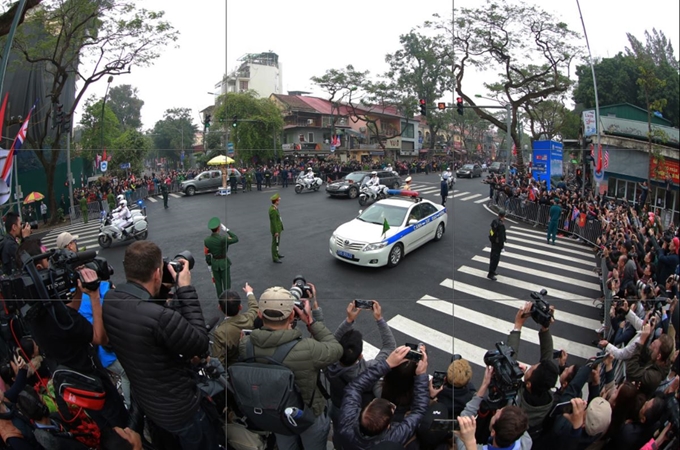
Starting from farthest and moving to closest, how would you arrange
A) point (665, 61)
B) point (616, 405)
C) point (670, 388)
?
point (665, 61)
point (616, 405)
point (670, 388)

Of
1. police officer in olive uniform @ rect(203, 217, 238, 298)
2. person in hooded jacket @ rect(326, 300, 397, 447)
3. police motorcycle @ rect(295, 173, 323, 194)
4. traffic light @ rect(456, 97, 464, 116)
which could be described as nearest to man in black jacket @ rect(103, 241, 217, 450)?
person in hooded jacket @ rect(326, 300, 397, 447)

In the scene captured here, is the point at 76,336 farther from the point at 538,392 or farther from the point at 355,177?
the point at 538,392

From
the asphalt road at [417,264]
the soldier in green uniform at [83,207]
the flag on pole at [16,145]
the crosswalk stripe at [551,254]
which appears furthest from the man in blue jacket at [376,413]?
the flag on pole at [16,145]

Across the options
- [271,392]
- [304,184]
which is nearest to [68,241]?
[304,184]

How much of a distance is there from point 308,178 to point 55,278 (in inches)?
93.1

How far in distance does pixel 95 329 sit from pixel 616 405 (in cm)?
308

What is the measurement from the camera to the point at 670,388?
6.91 ft

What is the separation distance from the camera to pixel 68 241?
3318 millimetres

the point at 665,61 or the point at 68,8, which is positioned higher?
the point at 68,8

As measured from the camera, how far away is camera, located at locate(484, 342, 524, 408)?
7.53 ft

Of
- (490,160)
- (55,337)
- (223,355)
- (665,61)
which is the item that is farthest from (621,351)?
(55,337)

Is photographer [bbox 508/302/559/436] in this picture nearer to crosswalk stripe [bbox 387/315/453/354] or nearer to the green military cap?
crosswalk stripe [bbox 387/315/453/354]

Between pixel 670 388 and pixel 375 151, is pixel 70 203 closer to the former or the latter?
pixel 375 151

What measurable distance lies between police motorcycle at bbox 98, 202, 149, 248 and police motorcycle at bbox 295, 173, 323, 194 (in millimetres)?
1443
